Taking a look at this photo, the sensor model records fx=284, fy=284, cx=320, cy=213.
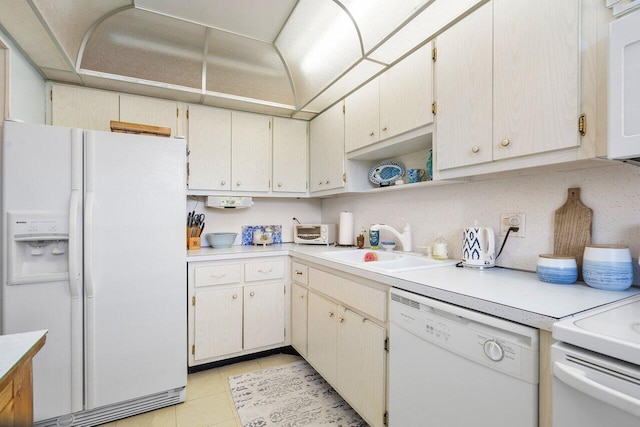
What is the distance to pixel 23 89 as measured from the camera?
1.73 meters

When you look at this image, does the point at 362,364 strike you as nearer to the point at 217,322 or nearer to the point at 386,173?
the point at 217,322

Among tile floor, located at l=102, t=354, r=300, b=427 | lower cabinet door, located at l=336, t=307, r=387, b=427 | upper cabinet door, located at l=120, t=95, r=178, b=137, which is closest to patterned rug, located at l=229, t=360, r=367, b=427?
tile floor, located at l=102, t=354, r=300, b=427

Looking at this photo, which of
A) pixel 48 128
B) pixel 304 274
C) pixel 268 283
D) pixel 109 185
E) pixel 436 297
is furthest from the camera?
pixel 268 283

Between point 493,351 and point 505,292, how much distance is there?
237 millimetres

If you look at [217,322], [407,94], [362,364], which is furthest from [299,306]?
[407,94]

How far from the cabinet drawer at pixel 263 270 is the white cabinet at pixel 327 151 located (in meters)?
0.82

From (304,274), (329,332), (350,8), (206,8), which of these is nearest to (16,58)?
(206,8)

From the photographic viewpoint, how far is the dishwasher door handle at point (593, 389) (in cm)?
56

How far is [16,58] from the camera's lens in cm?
164

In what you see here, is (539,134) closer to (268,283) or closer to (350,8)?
(350,8)

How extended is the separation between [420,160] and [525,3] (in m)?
1.03

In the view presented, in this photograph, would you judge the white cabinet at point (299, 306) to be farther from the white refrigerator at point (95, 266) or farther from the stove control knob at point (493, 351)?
the stove control knob at point (493, 351)

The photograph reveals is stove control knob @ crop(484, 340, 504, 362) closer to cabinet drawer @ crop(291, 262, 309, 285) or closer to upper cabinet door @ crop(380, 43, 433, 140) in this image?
upper cabinet door @ crop(380, 43, 433, 140)

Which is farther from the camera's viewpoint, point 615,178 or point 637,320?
point 615,178
